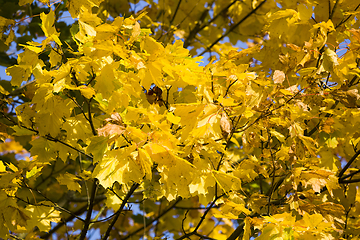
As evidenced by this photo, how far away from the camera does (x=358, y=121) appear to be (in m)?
2.07

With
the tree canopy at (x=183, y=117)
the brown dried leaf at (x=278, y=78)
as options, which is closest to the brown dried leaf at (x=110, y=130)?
the tree canopy at (x=183, y=117)

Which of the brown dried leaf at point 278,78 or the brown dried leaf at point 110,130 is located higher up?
the brown dried leaf at point 278,78

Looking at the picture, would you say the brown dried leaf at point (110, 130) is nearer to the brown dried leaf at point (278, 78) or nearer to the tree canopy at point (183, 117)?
the tree canopy at point (183, 117)

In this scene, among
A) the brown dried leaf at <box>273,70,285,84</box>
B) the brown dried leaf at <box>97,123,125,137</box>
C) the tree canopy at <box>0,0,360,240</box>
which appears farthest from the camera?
the brown dried leaf at <box>273,70,285,84</box>

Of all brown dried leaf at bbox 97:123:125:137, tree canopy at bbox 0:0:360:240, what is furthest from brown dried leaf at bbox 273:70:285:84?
brown dried leaf at bbox 97:123:125:137

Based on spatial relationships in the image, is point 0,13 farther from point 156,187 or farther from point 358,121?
point 358,121

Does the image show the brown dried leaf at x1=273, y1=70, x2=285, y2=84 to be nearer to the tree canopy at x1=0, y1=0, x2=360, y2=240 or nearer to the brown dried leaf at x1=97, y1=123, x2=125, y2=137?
the tree canopy at x1=0, y1=0, x2=360, y2=240

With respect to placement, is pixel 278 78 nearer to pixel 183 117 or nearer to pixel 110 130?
pixel 183 117

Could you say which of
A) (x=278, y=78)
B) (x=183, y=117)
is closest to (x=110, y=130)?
(x=183, y=117)

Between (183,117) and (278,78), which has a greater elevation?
(278,78)

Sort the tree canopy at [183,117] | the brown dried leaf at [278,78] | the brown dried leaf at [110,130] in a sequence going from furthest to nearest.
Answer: the brown dried leaf at [278,78]
the tree canopy at [183,117]
the brown dried leaf at [110,130]

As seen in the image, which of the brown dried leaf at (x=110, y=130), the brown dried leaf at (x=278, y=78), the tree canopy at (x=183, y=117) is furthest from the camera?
the brown dried leaf at (x=278, y=78)

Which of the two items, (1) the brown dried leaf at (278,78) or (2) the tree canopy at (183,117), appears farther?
(1) the brown dried leaf at (278,78)

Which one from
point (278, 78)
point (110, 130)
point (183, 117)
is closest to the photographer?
point (110, 130)
